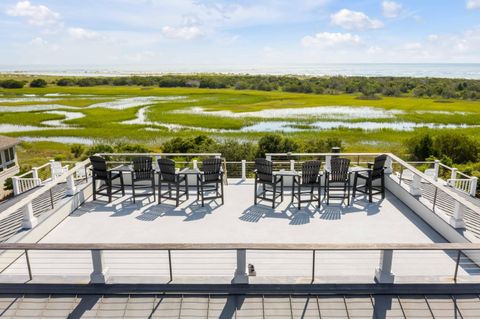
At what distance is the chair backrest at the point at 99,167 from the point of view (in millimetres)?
7293

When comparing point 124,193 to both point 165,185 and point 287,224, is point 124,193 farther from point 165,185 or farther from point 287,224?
point 287,224

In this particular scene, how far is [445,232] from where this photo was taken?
18.6 feet

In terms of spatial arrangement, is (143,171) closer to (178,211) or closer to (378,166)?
(178,211)

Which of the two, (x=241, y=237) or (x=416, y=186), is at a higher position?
(x=416, y=186)

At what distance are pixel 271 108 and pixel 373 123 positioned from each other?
14667 millimetres

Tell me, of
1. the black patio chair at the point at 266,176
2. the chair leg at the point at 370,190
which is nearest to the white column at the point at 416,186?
the chair leg at the point at 370,190

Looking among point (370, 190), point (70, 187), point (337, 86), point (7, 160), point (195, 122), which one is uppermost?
point (337, 86)

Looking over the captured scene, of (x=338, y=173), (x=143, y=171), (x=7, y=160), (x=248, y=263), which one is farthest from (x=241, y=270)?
(x=7, y=160)

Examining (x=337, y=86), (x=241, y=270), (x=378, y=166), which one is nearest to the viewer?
(x=241, y=270)

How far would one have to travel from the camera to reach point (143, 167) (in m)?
7.58

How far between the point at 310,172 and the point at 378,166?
1.54 m

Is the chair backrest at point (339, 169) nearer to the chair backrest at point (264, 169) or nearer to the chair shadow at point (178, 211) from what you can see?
the chair backrest at point (264, 169)

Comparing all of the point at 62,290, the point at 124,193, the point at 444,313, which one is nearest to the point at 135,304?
the point at 62,290

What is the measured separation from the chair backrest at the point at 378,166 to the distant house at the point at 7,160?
749 inches
